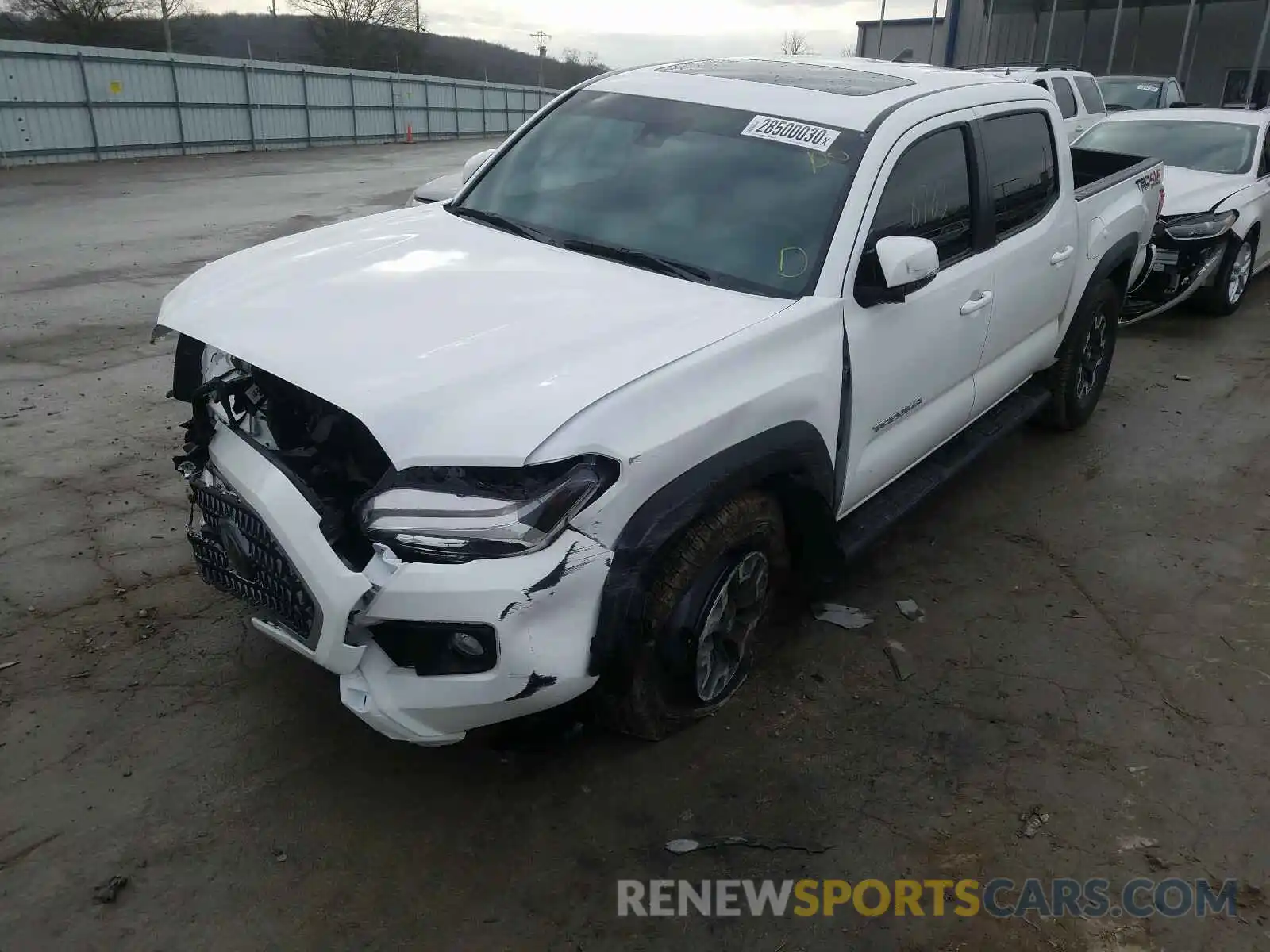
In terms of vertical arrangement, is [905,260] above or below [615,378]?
above

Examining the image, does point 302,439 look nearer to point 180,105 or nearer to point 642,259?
point 642,259

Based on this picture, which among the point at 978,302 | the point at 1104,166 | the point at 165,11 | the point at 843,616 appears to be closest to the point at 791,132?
the point at 978,302

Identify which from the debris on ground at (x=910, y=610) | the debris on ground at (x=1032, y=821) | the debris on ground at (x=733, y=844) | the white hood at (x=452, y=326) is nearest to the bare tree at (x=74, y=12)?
the white hood at (x=452, y=326)

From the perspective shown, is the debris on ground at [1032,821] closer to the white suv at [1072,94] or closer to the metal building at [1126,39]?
the white suv at [1072,94]

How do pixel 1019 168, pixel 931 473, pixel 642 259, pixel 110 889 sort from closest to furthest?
pixel 110 889, pixel 642 259, pixel 931 473, pixel 1019 168

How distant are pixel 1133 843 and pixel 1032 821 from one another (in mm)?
A: 282

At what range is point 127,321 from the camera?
310 inches

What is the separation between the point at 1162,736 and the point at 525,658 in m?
2.31

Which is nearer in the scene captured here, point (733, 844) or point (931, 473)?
point (733, 844)

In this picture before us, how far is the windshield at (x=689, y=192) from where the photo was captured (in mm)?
3271

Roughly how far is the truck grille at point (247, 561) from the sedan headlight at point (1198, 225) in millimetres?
8301

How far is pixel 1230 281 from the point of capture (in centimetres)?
883

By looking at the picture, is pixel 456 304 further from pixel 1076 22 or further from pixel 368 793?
pixel 1076 22

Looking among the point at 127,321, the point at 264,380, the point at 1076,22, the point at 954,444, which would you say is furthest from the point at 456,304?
the point at 1076,22
